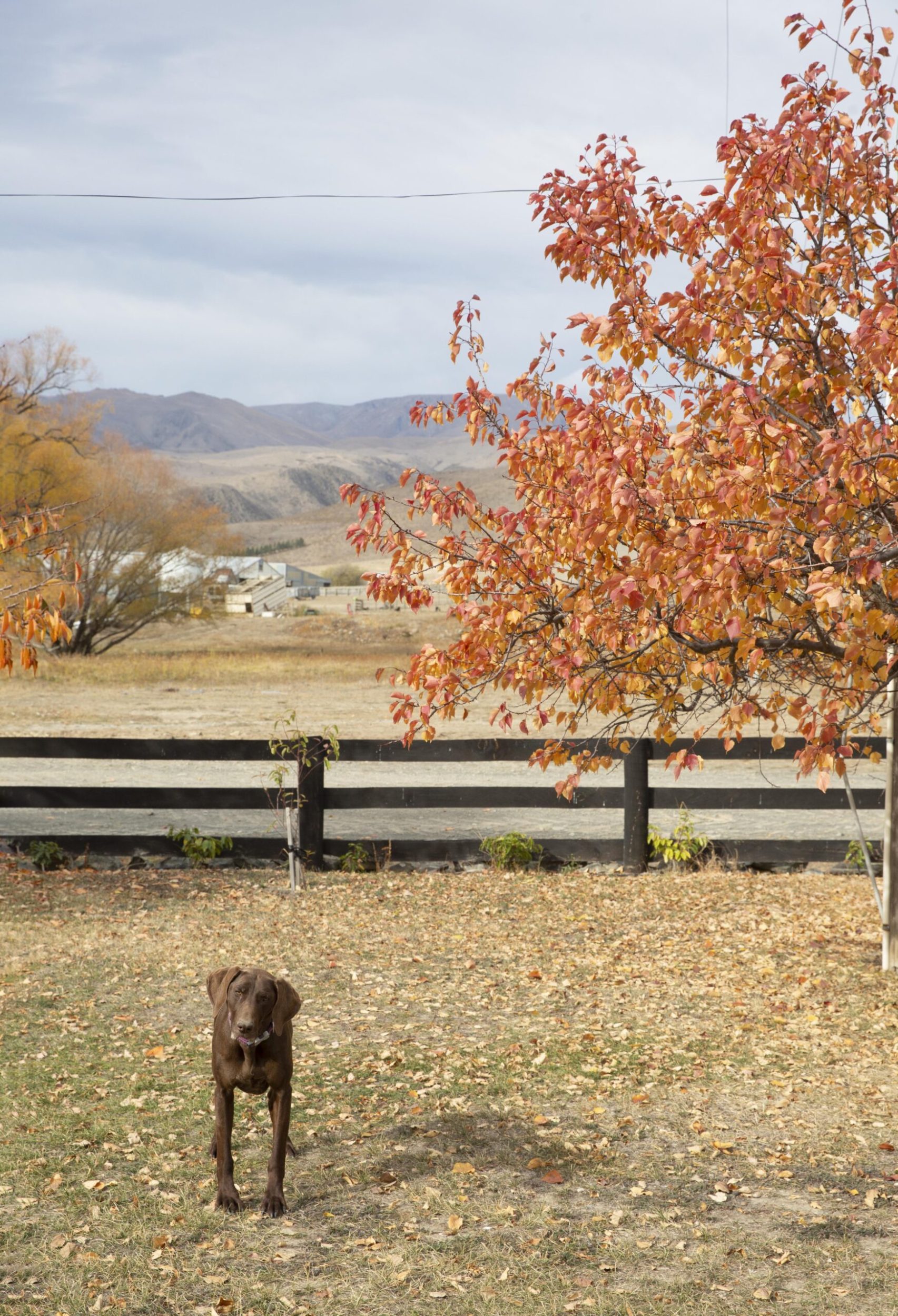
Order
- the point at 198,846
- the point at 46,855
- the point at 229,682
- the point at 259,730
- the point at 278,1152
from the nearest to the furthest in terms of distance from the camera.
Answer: the point at 278,1152
the point at 46,855
the point at 198,846
the point at 259,730
the point at 229,682

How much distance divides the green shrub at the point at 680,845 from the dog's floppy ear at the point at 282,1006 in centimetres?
627

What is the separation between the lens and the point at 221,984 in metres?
4.19

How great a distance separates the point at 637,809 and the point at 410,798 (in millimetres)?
1988

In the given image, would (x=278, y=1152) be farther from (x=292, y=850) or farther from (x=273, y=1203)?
(x=292, y=850)

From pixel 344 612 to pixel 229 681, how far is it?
2989 cm

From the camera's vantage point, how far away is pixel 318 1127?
5000mm

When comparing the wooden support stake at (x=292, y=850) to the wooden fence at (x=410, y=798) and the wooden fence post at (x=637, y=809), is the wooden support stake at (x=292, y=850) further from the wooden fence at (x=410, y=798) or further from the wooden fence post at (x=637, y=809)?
the wooden fence post at (x=637, y=809)

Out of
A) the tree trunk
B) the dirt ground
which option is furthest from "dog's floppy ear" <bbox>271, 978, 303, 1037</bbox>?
the tree trunk

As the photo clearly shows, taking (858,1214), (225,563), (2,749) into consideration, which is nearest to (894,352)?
(858,1214)

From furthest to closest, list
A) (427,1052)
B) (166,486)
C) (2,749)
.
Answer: (166,486)
(2,749)
(427,1052)

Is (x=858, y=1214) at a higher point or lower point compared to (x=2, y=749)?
lower

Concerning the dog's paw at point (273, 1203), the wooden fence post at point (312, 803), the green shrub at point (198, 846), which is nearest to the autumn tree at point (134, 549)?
the green shrub at point (198, 846)

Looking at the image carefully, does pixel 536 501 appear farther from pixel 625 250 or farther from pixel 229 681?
pixel 229 681

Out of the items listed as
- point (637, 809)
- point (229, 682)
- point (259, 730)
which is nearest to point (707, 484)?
point (637, 809)
